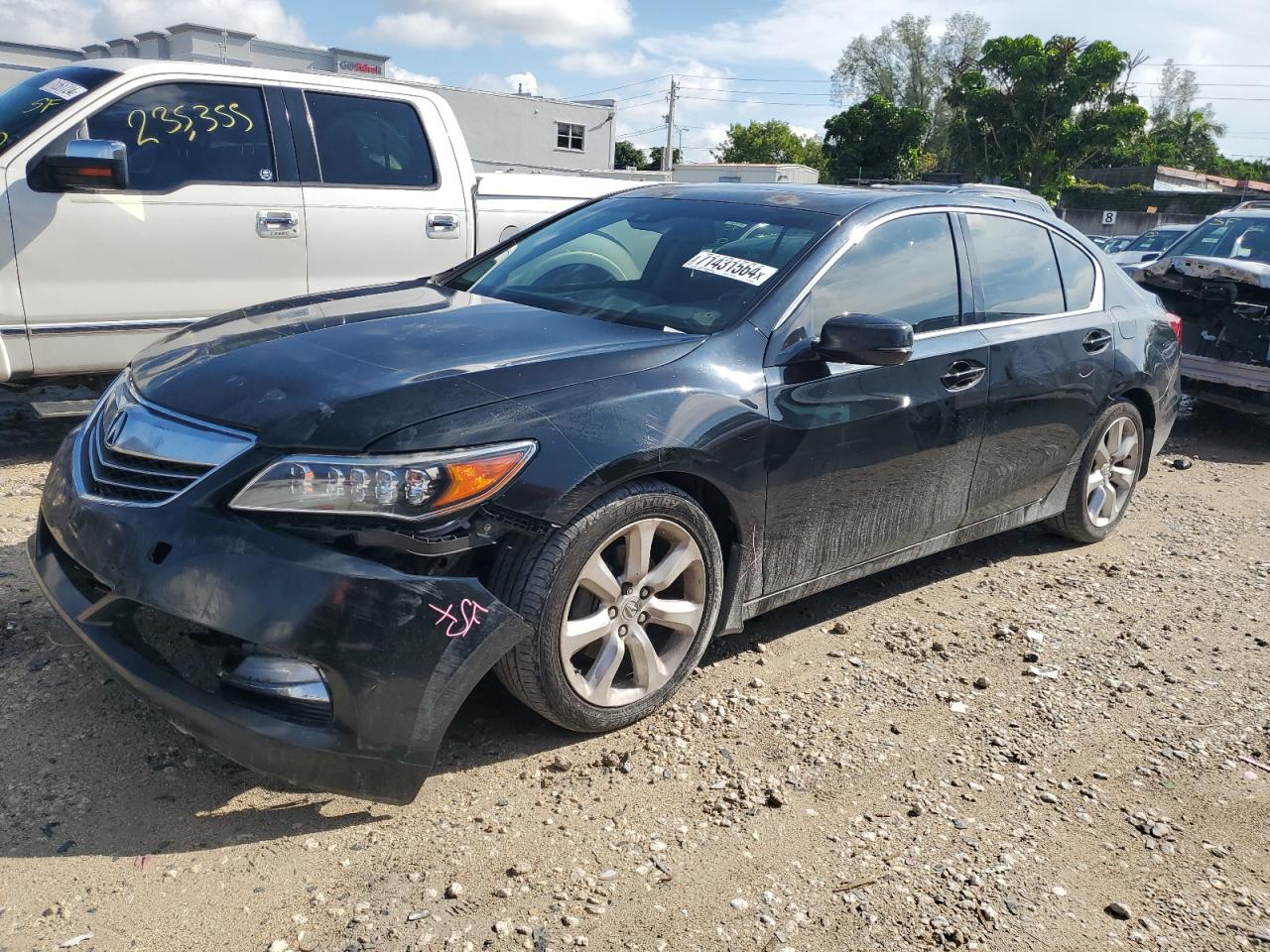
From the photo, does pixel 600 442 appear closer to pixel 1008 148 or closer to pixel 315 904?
pixel 315 904

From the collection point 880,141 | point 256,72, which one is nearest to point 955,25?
point 880,141

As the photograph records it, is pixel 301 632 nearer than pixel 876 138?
Yes

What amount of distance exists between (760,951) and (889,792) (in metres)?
0.84

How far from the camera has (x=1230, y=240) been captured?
895 cm

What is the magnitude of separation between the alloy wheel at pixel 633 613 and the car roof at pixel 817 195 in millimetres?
1498

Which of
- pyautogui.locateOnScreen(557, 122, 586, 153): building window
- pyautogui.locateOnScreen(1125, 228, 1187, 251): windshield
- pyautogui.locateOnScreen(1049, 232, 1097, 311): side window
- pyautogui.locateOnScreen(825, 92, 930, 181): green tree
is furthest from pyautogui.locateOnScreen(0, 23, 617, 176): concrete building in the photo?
pyautogui.locateOnScreen(1049, 232, 1097, 311): side window

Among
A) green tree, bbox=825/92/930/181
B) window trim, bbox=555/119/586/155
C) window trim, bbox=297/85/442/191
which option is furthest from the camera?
green tree, bbox=825/92/930/181

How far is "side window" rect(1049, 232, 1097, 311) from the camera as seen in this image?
15.9ft

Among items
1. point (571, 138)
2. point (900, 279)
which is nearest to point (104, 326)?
point (900, 279)

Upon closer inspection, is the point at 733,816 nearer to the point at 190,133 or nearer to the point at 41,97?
the point at 190,133

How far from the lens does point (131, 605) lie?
270cm

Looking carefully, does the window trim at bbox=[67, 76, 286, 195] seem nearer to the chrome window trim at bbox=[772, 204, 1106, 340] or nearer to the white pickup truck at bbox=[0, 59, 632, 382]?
the white pickup truck at bbox=[0, 59, 632, 382]

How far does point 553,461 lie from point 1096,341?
10.2 ft

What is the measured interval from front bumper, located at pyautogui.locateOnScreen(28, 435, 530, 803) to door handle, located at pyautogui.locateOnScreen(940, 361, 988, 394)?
2.11m
